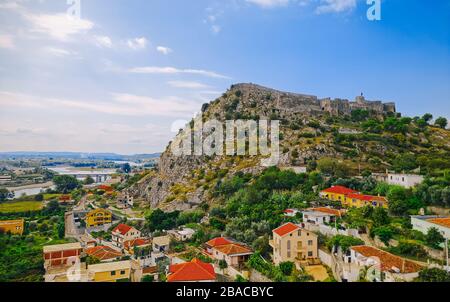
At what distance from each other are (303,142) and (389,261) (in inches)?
458

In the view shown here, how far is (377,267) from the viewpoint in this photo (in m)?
5.25

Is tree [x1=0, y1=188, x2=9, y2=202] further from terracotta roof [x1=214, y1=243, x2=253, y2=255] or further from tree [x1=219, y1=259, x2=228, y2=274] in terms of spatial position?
tree [x1=219, y1=259, x2=228, y2=274]

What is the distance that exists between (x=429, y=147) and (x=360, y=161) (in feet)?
15.2

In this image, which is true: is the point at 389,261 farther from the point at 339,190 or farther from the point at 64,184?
the point at 64,184

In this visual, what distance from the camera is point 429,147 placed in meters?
16.7

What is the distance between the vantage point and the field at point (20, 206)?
16.9 meters

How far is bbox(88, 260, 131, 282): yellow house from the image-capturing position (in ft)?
20.6

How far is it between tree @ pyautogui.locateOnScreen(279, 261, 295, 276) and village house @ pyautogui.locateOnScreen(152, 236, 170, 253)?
3908 mm

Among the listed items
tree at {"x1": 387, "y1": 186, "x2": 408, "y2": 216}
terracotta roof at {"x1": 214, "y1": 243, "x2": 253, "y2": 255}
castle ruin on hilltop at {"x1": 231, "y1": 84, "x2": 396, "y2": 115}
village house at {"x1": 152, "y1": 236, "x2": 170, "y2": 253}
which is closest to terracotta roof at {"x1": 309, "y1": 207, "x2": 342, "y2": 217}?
tree at {"x1": 387, "y1": 186, "x2": 408, "y2": 216}

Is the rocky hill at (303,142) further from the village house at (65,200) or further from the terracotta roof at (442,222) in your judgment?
the terracotta roof at (442,222)

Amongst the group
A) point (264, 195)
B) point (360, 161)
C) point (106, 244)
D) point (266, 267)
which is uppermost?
point (360, 161)

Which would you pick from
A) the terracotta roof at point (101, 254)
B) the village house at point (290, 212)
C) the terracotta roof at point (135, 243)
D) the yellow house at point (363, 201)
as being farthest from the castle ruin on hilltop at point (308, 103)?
the terracotta roof at point (101, 254)
